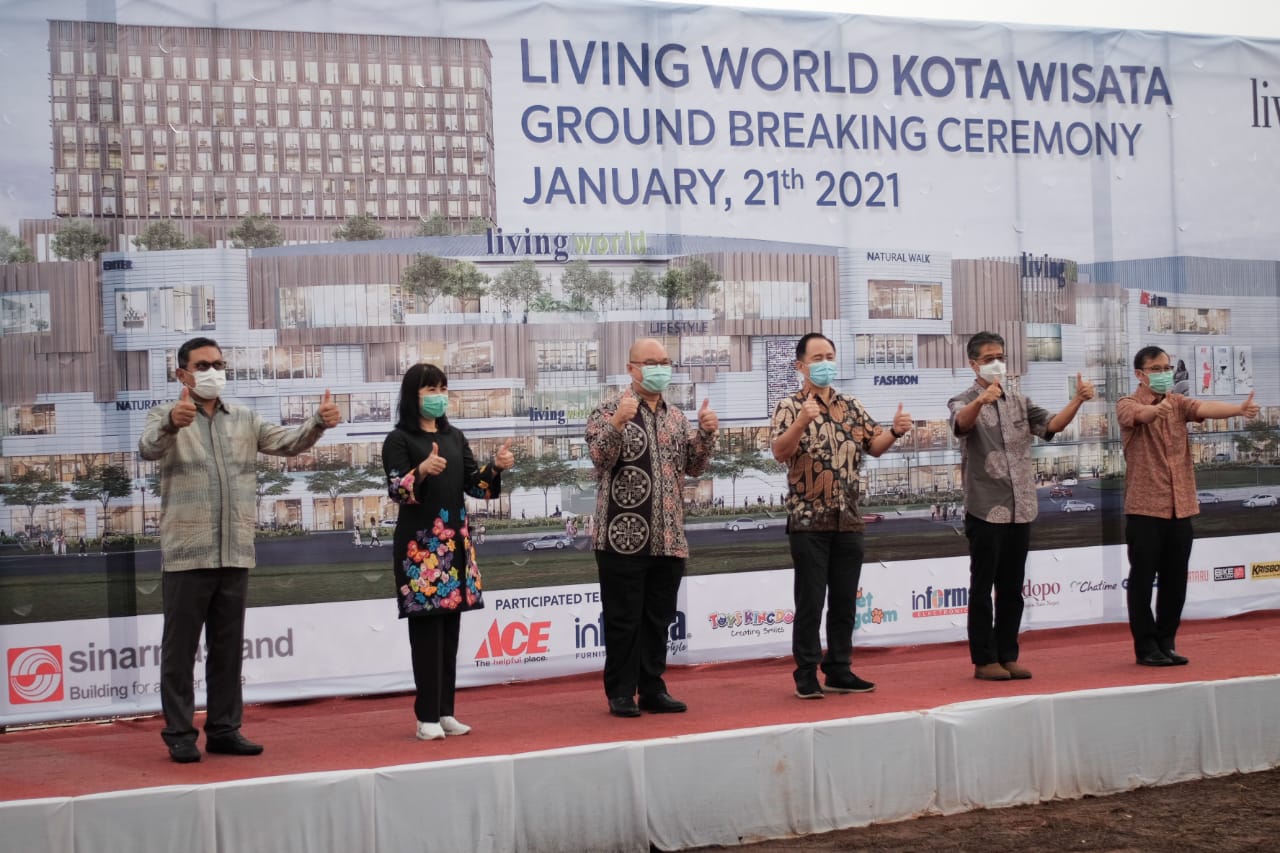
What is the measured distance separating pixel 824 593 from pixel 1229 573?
306 centimetres

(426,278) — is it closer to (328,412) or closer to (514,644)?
(328,412)

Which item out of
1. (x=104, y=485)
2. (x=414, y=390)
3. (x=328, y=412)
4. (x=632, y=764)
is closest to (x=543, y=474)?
(x=414, y=390)

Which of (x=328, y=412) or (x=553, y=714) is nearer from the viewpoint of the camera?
(x=328, y=412)

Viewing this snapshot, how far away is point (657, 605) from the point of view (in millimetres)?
5270

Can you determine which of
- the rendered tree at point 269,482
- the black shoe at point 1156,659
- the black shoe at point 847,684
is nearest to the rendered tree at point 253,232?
the rendered tree at point 269,482

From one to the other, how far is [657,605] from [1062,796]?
1.58 meters

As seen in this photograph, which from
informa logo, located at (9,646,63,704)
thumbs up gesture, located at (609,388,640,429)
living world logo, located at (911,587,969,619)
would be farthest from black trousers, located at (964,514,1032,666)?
informa logo, located at (9,646,63,704)

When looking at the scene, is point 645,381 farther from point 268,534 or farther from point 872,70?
point 872,70

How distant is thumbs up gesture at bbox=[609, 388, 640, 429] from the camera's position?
493cm

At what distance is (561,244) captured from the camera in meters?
6.16

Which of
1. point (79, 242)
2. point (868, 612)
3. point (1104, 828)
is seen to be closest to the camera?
point (1104, 828)

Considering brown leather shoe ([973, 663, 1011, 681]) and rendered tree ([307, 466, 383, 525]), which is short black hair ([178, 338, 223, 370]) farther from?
brown leather shoe ([973, 663, 1011, 681])

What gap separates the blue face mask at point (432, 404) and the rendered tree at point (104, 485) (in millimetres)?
1536

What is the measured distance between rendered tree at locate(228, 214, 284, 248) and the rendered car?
5.50 ft
